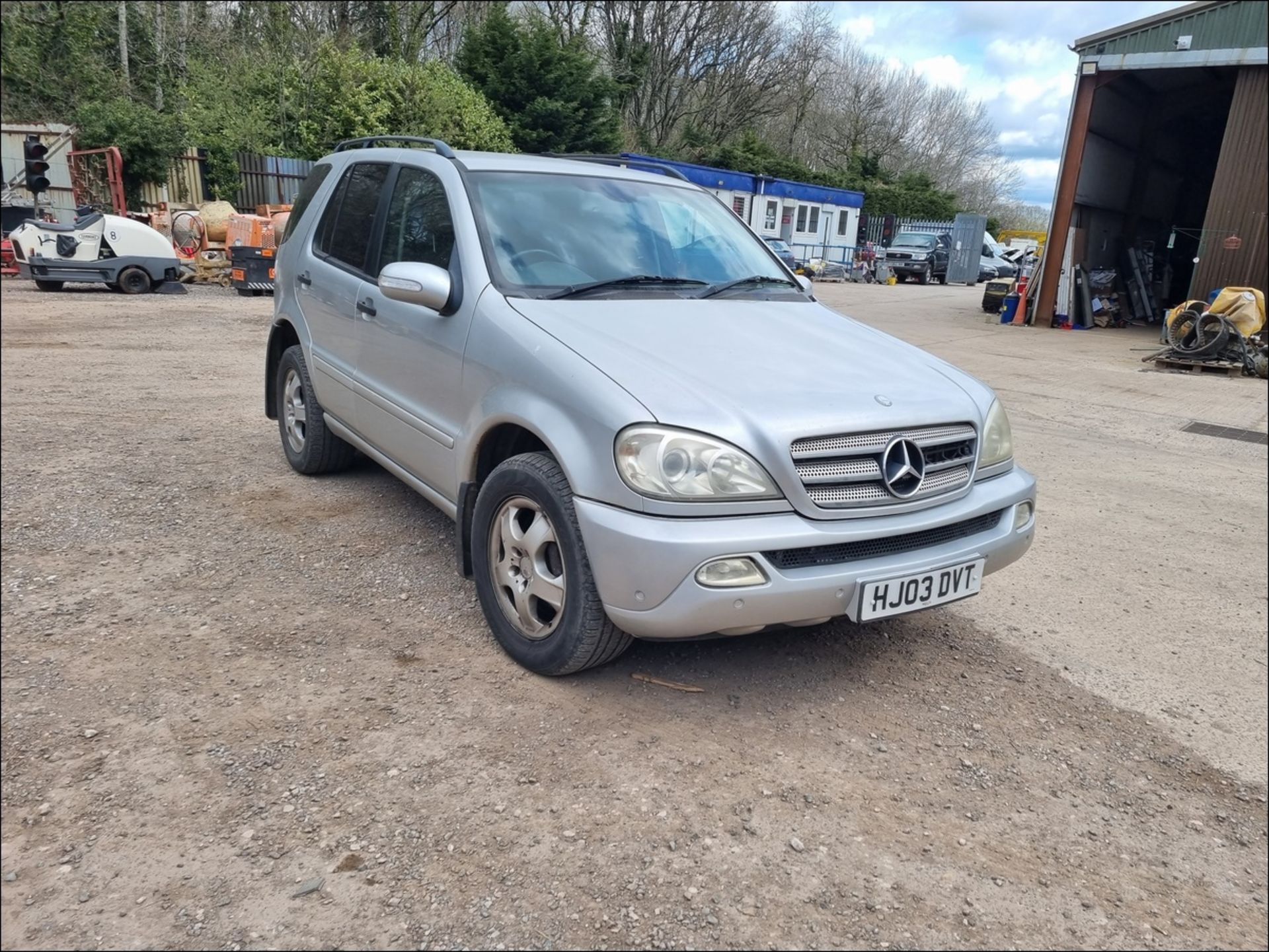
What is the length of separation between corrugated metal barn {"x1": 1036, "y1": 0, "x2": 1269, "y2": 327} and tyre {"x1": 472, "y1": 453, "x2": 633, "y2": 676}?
10016 millimetres

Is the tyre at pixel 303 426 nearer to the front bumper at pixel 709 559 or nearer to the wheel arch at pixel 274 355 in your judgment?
the wheel arch at pixel 274 355

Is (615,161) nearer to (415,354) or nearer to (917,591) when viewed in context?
(415,354)

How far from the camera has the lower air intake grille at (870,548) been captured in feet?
8.61

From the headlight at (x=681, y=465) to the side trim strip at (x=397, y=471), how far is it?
104 centimetres

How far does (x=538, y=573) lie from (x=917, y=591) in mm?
1212

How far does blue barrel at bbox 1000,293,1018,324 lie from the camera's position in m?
17.5

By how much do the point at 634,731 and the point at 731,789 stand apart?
1.26 feet

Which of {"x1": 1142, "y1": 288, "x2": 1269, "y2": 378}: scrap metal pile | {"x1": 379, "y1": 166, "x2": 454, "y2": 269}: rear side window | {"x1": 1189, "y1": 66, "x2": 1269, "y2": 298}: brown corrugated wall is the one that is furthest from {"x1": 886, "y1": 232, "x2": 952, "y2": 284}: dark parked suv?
{"x1": 379, "y1": 166, "x2": 454, "y2": 269}: rear side window

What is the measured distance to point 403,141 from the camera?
464 cm

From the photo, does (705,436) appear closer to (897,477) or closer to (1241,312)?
(897,477)

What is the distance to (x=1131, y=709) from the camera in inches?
120

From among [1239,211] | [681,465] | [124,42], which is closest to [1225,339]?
[1239,211]

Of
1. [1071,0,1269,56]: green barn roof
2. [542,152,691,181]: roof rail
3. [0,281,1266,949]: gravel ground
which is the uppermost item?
[1071,0,1269,56]: green barn roof

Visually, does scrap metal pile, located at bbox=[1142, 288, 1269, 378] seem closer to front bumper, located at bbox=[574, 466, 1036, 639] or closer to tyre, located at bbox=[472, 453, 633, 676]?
front bumper, located at bbox=[574, 466, 1036, 639]
